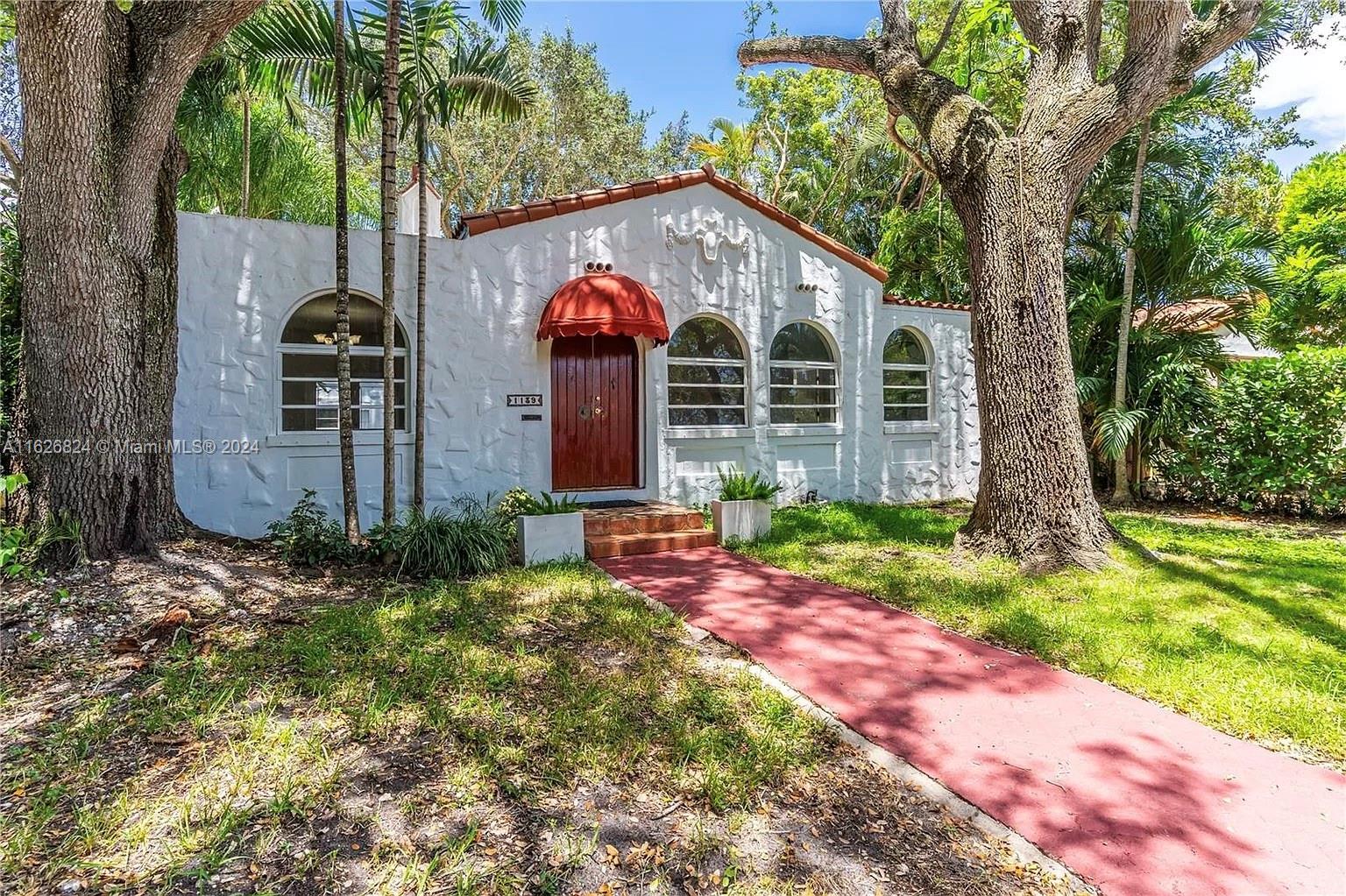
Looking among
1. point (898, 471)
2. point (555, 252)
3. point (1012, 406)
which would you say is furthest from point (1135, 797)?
point (898, 471)

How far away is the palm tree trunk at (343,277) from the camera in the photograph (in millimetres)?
6730

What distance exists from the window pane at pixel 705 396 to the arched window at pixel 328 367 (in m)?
3.91

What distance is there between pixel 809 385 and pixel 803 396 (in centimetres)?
23

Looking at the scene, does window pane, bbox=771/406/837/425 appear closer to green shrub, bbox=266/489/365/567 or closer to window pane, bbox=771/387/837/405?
window pane, bbox=771/387/837/405

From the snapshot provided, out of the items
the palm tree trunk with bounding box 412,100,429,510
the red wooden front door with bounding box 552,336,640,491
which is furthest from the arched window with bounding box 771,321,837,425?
the palm tree trunk with bounding box 412,100,429,510

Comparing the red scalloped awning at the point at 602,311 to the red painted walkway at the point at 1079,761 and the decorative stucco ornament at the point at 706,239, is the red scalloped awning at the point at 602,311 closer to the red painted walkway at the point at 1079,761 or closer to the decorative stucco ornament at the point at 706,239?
the decorative stucco ornament at the point at 706,239

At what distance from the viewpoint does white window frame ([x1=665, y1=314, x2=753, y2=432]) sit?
10.1m

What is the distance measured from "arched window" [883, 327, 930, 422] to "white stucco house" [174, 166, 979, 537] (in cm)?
4

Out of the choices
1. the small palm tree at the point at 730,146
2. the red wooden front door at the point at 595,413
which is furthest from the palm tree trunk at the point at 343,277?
the small palm tree at the point at 730,146

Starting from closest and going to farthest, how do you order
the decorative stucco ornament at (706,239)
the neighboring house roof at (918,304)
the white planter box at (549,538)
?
the white planter box at (549,538) < the decorative stucco ornament at (706,239) < the neighboring house roof at (918,304)

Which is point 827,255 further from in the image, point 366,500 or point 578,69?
point 578,69

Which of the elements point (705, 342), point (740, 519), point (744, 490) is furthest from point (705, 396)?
point (740, 519)

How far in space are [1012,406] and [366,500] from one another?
7729 mm

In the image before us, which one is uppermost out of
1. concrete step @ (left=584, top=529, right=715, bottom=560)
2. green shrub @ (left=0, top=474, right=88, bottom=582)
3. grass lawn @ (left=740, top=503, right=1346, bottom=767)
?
green shrub @ (left=0, top=474, right=88, bottom=582)
